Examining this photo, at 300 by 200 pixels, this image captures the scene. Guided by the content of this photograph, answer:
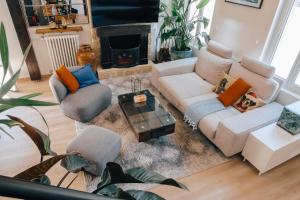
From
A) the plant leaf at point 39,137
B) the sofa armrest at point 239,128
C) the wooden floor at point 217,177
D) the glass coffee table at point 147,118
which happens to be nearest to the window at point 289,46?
the sofa armrest at point 239,128

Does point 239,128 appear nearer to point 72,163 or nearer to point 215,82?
point 215,82

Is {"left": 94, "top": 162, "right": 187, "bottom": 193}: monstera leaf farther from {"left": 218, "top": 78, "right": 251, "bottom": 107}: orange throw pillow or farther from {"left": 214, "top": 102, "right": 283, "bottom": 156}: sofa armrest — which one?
{"left": 218, "top": 78, "right": 251, "bottom": 107}: orange throw pillow

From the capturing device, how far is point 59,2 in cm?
400

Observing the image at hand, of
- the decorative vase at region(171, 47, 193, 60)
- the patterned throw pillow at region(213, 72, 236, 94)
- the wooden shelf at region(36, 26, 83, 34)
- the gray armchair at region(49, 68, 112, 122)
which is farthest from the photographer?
the decorative vase at region(171, 47, 193, 60)

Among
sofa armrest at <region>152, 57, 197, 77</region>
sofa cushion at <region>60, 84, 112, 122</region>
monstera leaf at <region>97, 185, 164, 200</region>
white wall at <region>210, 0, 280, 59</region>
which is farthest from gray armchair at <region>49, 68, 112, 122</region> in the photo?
white wall at <region>210, 0, 280, 59</region>

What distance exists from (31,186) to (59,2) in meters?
4.34

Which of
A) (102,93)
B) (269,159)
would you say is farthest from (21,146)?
(269,159)

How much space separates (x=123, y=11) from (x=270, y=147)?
11.5ft

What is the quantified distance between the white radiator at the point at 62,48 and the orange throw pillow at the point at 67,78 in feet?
3.89

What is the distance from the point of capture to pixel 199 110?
3080 mm

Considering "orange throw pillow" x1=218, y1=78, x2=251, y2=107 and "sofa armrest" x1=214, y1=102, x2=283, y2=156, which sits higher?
"orange throw pillow" x1=218, y1=78, x2=251, y2=107

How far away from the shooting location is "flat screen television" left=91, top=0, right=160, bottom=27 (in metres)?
4.08

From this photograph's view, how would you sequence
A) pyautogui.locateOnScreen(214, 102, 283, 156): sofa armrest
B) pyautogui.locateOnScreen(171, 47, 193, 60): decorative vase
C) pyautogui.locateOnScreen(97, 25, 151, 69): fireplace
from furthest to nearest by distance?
pyautogui.locateOnScreen(171, 47, 193, 60): decorative vase → pyautogui.locateOnScreen(97, 25, 151, 69): fireplace → pyautogui.locateOnScreen(214, 102, 283, 156): sofa armrest

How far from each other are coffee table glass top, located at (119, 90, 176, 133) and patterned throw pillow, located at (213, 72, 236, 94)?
1.00 m
